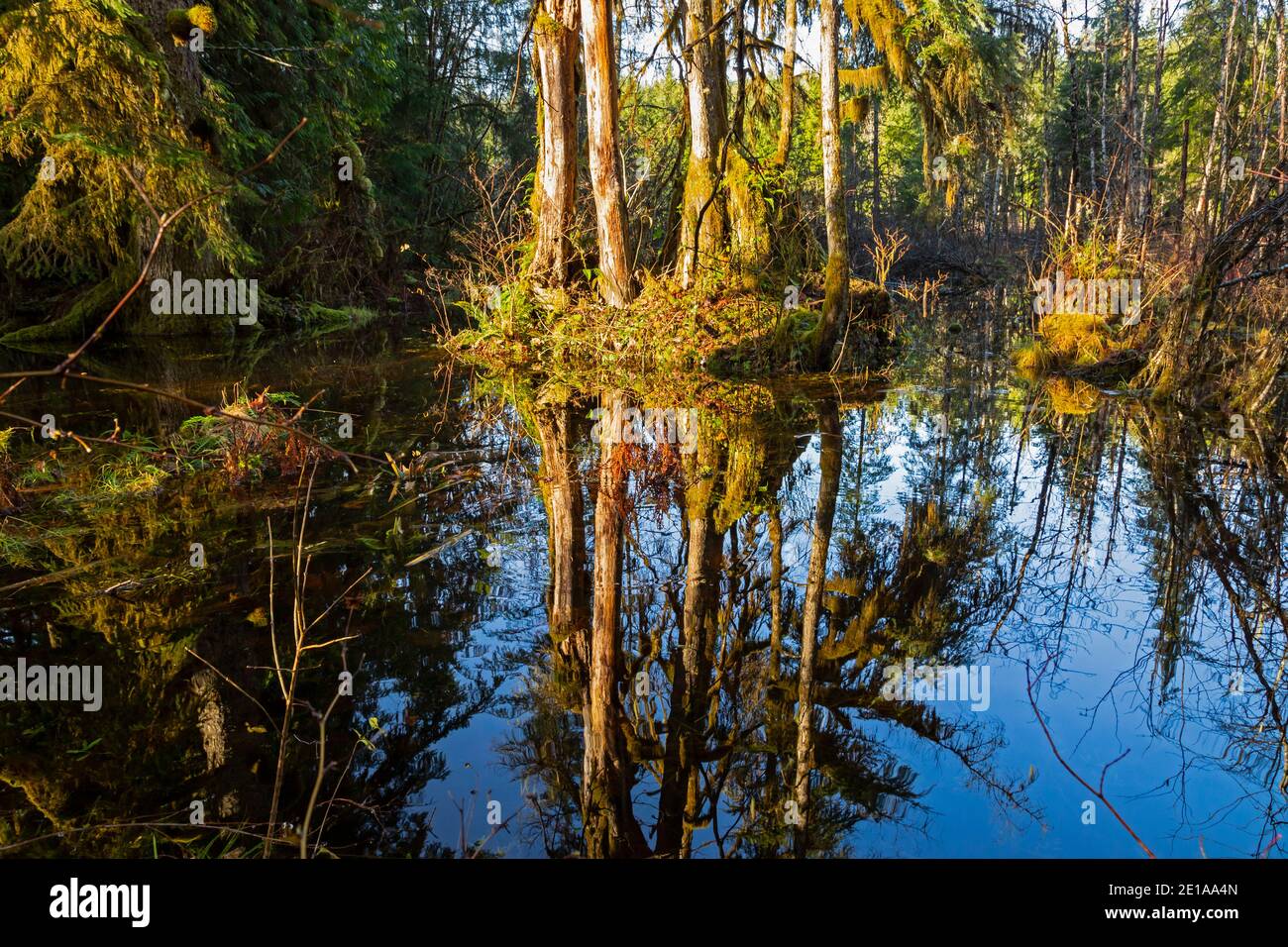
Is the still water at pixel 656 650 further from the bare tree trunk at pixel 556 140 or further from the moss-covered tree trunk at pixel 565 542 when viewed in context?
the bare tree trunk at pixel 556 140

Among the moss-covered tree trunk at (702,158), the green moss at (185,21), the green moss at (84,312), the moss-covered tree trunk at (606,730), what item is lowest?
the moss-covered tree trunk at (606,730)

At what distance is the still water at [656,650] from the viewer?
2.78 metres

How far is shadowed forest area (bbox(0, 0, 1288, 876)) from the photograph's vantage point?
288 centimetres

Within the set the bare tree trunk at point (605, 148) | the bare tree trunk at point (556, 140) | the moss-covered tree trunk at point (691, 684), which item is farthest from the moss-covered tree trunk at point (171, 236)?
the moss-covered tree trunk at point (691, 684)

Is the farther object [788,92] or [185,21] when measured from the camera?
[185,21]

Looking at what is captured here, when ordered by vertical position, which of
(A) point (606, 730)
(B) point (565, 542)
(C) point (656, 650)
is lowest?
(A) point (606, 730)

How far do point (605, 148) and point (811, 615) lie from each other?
344 inches

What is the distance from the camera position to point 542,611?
14.2 ft

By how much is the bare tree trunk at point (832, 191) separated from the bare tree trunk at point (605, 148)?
272 cm

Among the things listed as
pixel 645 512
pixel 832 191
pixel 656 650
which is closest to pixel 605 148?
pixel 832 191

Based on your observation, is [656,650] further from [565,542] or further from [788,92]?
[788,92]

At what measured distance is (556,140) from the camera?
1221 centimetres

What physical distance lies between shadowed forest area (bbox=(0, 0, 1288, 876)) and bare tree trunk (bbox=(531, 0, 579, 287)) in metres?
0.08
